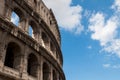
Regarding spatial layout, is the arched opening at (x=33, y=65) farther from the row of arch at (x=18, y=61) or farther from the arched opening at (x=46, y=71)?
the arched opening at (x=46, y=71)

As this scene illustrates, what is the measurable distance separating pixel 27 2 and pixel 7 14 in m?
3.88

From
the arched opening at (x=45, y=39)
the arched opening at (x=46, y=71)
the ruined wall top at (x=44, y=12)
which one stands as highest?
the ruined wall top at (x=44, y=12)

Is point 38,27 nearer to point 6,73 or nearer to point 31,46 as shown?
point 31,46

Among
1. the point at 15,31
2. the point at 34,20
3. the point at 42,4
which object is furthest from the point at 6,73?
the point at 42,4

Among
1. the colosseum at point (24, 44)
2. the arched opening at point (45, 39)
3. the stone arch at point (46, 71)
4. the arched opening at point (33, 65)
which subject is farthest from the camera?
the arched opening at point (45, 39)

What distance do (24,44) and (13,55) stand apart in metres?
1.27

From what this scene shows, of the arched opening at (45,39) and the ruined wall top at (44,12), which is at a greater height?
the ruined wall top at (44,12)

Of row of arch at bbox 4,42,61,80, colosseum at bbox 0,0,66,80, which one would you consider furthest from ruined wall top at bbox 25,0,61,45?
row of arch at bbox 4,42,61,80

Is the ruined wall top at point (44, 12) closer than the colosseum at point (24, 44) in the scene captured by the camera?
No

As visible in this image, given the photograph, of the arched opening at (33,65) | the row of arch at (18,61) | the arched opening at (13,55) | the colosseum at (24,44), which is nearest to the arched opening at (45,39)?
the colosseum at (24,44)

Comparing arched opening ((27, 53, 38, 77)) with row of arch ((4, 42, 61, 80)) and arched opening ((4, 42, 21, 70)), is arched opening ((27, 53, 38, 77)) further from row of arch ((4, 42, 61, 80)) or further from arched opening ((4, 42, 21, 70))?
arched opening ((4, 42, 21, 70))

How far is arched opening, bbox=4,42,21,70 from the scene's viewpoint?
16438mm

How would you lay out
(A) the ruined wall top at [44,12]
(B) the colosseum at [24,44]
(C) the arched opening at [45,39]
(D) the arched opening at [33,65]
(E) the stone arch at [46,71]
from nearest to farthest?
(B) the colosseum at [24,44]
(D) the arched opening at [33,65]
(E) the stone arch at [46,71]
(A) the ruined wall top at [44,12]
(C) the arched opening at [45,39]

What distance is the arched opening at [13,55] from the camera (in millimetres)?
16438
